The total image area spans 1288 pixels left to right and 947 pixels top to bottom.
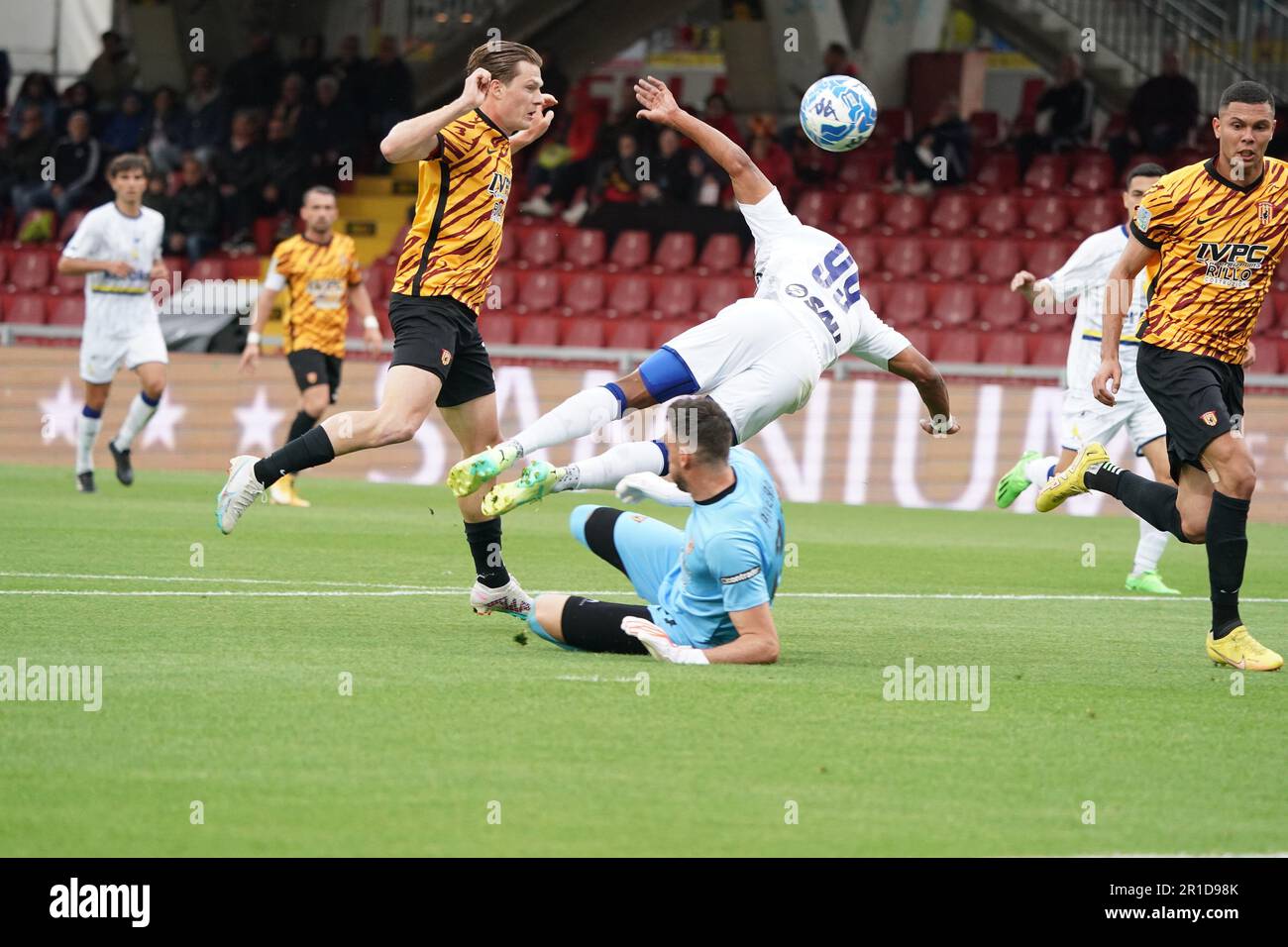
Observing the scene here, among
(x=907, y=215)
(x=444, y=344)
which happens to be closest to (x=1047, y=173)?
(x=907, y=215)

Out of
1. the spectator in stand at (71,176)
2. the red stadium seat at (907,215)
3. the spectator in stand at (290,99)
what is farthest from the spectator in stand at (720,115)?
the spectator in stand at (71,176)

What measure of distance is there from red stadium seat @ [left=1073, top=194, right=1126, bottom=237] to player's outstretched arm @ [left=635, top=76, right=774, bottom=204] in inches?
568

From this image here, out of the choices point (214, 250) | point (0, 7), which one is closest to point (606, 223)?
point (214, 250)

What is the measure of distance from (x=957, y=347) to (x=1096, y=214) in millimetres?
2936

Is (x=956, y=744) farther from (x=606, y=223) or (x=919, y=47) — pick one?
(x=919, y=47)

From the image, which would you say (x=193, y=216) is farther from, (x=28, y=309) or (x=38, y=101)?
(x=38, y=101)

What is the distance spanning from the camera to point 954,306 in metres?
21.0

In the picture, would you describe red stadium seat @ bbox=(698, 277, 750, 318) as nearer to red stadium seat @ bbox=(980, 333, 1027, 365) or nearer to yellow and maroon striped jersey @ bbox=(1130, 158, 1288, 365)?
red stadium seat @ bbox=(980, 333, 1027, 365)

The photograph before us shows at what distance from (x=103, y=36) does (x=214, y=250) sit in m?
6.49

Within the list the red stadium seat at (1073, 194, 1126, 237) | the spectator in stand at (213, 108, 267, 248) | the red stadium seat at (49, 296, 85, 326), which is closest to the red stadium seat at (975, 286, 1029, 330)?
the red stadium seat at (1073, 194, 1126, 237)

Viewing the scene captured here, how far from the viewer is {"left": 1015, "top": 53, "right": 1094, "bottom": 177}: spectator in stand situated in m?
23.3

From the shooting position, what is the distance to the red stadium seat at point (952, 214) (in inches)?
882

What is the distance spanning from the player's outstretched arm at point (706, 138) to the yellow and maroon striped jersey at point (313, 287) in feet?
26.1

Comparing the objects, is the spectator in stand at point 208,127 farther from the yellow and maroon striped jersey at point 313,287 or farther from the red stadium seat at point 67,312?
the yellow and maroon striped jersey at point 313,287
